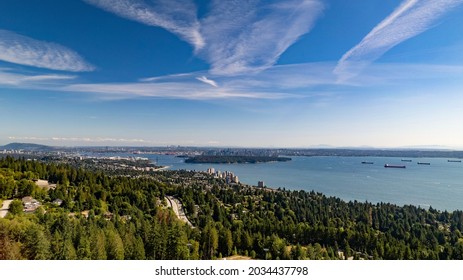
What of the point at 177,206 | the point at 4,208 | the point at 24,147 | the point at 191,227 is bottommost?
the point at 177,206

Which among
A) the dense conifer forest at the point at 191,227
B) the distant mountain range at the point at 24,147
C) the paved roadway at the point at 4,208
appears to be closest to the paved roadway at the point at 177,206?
the dense conifer forest at the point at 191,227

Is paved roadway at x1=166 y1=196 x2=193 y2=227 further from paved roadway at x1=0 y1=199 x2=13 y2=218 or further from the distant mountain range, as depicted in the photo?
the distant mountain range

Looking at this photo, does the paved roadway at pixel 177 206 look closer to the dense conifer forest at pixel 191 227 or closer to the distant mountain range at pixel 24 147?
the dense conifer forest at pixel 191 227

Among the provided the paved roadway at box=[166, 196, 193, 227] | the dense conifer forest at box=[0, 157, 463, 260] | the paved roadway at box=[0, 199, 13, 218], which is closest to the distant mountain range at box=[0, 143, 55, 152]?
the dense conifer forest at box=[0, 157, 463, 260]

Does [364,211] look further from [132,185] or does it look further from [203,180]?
[203,180]

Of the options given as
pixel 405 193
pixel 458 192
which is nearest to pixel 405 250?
pixel 405 193

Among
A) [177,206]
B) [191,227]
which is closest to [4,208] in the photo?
[191,227]

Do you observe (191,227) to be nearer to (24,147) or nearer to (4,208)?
(4,208)

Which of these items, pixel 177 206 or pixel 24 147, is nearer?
pixel 177 206
